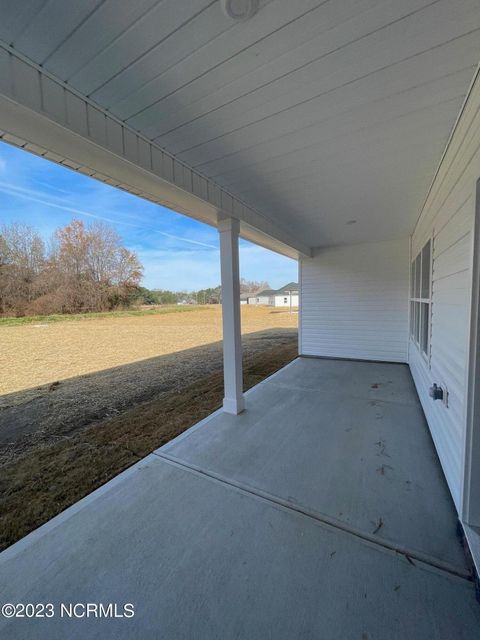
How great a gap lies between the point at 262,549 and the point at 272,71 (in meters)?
2.52

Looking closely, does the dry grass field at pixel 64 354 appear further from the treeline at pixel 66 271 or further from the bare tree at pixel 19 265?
the treeline at pixel 66 271

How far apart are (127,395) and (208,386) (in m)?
1.28

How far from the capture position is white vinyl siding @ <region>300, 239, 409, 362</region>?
5332mm

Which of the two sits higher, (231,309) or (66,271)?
(66,271)

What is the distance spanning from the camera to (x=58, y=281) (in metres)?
19.0

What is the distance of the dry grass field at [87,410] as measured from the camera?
202 cm

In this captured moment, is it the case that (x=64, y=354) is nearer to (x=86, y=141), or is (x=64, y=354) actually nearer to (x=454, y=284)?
(x=86, y=141)

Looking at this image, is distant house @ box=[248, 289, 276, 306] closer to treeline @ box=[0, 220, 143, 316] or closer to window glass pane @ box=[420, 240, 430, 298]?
treeline @ box=[0, 220, 143, 316]

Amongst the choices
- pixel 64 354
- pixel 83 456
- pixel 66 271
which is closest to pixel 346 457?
pixel 83 456

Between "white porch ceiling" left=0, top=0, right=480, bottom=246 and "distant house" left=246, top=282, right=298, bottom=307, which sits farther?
"distant house" left=246, top=282, right=298, bottom=307

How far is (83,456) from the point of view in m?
2.44

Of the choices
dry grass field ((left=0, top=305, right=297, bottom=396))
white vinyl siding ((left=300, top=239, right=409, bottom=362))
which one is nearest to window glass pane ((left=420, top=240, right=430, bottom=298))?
white vinyl siding ((left=300, top=239, right=409, bottom=362))

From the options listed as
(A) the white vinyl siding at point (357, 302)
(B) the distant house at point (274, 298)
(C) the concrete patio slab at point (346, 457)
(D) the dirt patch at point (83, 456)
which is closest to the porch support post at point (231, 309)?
(C) the concrete patio slab at point (346, 457)

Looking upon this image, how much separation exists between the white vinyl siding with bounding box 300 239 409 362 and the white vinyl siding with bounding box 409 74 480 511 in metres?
2.93
